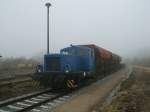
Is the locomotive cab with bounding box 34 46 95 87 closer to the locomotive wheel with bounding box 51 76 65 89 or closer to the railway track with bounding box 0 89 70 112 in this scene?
the locomotive wheel with bounding box 51 76 65 89

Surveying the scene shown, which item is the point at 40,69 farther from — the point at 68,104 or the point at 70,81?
the point at 68,104

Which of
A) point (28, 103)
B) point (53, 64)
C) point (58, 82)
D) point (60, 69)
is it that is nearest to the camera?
point (28, 103)

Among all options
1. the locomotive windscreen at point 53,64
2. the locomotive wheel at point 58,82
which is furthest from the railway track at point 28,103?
the locomotive windscreen at point 53,64

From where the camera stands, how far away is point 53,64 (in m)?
18.9

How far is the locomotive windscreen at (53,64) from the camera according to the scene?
18828 mm

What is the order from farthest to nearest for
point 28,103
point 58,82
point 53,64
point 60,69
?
point 53,64 < point 60,69 < point 58,82 < point 28,103

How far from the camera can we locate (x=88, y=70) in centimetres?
2184

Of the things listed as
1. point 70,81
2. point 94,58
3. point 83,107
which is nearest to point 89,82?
point 94,58

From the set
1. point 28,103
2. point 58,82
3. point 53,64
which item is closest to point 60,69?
point 53,64

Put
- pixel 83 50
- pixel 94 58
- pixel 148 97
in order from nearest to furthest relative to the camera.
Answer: pixel 148 97 < pixel 83 50 < pixel 94 58

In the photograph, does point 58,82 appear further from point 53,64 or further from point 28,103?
point 28,103

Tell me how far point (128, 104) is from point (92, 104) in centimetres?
194

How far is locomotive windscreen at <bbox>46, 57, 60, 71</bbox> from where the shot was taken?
61.8 ft

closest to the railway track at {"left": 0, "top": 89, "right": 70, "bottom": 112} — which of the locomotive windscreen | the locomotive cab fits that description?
the locomotive cab
